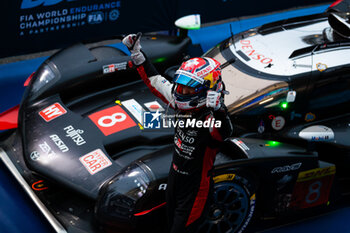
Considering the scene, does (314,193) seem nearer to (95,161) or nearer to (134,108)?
(134,108)

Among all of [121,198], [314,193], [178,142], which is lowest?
[314,193]

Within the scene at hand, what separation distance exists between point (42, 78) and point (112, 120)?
85 cm

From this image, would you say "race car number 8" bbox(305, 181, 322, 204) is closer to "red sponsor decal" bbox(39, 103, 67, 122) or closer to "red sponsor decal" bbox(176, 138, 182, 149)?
"red sponsor decal" bbox(176, 138, 182, 149)

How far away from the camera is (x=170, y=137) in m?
3.95

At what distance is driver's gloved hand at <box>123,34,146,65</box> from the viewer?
3264mm

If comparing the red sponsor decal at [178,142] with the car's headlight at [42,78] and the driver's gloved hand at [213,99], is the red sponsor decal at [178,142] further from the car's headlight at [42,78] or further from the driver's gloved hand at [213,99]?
the car's headlight at [42,78]

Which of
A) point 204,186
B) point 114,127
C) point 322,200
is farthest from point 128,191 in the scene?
point 322,200

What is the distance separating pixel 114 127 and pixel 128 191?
0.85 meters

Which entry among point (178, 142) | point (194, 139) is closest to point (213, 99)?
point (194, 139)

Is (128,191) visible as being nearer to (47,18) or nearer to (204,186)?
(204,186)

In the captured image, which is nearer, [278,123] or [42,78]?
[278,123]

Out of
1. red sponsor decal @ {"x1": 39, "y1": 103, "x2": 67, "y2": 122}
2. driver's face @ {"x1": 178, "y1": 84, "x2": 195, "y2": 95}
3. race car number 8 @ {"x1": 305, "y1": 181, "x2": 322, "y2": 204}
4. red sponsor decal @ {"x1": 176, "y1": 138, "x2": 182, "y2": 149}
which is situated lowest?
race car number 8 @ {"x1": 305, "y1": 181, "x2": 322, "y2": 204}

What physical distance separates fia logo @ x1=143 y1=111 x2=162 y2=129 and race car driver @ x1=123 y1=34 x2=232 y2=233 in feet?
2.07

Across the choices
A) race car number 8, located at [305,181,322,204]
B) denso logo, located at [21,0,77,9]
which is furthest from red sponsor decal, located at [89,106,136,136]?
denso logo, located at [21,0,77,9]
